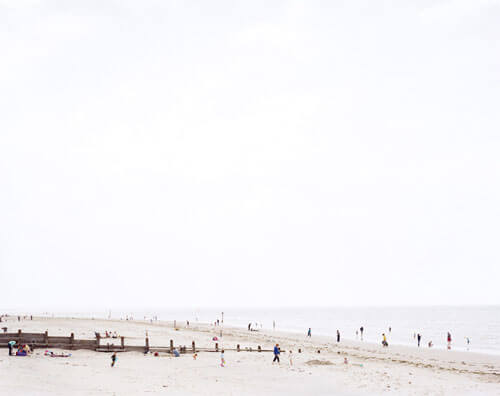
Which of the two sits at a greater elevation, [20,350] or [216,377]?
[20,350]

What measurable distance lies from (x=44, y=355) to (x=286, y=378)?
1760 centimetres

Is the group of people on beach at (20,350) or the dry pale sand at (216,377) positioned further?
the group of people on beach at (20,350)

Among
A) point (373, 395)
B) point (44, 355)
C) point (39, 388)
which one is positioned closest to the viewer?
point (39, 388)

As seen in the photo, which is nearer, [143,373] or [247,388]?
[247,388]

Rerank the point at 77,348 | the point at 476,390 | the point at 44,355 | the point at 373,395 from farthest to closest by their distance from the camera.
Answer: the point at 77,348 → the point at 44,355 → the point at 476,390 → the point at 373,395

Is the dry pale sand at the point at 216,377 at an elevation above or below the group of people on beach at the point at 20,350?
below

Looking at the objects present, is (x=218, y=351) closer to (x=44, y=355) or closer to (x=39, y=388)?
(x=44, y=355)

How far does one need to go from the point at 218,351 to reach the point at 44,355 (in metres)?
14.1

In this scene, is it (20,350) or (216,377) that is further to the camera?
(20,350)

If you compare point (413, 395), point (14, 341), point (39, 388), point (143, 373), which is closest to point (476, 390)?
point (413, 395)

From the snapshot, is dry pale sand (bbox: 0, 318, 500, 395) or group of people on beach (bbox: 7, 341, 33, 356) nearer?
dry pale sand (bbox: 0, 318, 500, 395)

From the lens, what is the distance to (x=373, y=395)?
2591cm

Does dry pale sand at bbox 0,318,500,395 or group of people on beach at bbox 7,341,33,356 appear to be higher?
group of people on beach at bbox 7,341,33,356

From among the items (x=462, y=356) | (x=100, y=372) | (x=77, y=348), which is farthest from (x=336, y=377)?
(x=462, y=356)
